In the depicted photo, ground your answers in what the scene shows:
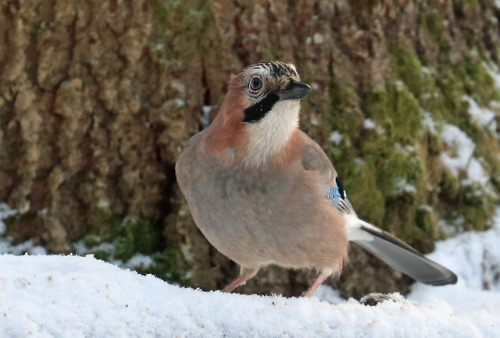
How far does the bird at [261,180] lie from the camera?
11.6ft

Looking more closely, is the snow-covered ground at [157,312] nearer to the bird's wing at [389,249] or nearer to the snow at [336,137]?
the bird's wing at [389,249]

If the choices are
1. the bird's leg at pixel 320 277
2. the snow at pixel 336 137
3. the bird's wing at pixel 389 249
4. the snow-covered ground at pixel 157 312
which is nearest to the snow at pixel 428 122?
the snow at pixel 336 137

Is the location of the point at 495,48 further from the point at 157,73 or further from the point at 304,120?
the point at 157,73

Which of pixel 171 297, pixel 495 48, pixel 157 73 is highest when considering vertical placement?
pixel 495 48

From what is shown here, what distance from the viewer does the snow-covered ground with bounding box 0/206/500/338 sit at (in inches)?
92.2

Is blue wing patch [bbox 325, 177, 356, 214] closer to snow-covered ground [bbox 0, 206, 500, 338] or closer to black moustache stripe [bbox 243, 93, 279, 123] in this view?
black moustache stripe [bbox 243, 93, 279, 123]

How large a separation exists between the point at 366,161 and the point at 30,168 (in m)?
2.22

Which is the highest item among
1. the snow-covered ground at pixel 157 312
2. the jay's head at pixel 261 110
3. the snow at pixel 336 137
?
the jay's head at pixel 261 110

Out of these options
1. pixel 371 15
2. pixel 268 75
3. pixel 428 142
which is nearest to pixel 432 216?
pixel 428 142

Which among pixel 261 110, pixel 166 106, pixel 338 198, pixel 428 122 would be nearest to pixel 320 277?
pixel 338 198

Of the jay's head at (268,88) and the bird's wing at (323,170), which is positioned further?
the bird's wing at (323,170)

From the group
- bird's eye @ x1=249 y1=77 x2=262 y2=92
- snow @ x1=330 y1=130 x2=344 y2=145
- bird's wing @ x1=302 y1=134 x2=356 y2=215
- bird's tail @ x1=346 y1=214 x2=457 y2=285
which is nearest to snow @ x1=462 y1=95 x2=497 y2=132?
snow @ x1=330 y1=130 x2=344 y2=145

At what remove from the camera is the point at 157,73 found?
4520mm

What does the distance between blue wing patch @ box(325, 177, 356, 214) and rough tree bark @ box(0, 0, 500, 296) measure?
2.03ft
